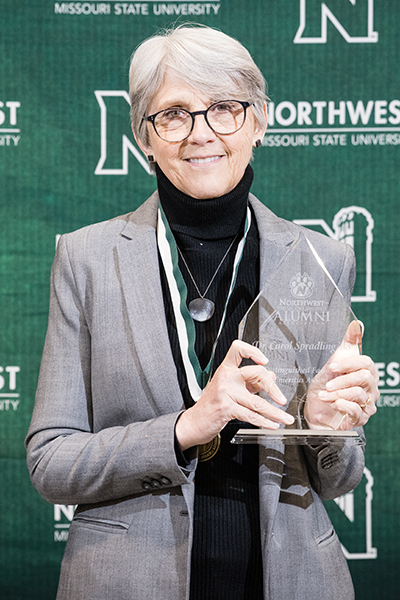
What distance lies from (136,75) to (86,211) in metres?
0.97

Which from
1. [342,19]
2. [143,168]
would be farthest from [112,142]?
[342,19]

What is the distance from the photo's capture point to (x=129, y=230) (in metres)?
1.25

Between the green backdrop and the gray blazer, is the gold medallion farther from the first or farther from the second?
the green backdrop

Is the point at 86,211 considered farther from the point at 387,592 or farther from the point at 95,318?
the point at 387,592

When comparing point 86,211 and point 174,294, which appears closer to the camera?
point 174,294

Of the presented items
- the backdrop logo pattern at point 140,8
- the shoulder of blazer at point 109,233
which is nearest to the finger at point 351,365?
the shoulder of blazer at point 109,233

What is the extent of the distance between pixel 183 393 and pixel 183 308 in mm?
158

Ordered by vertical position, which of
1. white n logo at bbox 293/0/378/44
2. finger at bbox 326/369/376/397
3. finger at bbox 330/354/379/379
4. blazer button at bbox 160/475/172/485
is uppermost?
white n logo at bbox 293/0/378/44

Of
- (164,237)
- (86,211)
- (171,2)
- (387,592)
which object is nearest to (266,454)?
(164,237)

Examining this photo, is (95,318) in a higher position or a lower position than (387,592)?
higher

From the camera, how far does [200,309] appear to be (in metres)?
1.18

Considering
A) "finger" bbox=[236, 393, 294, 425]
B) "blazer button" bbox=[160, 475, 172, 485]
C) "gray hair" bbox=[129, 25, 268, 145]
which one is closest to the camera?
"finger" bbox=[236, 393, 294, 425]

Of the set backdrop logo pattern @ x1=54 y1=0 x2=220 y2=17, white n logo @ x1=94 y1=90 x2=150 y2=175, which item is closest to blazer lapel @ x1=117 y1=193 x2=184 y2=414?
white n logo @ x1=94 y1=90 x2=150 y2=175

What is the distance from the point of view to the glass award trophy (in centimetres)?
103
